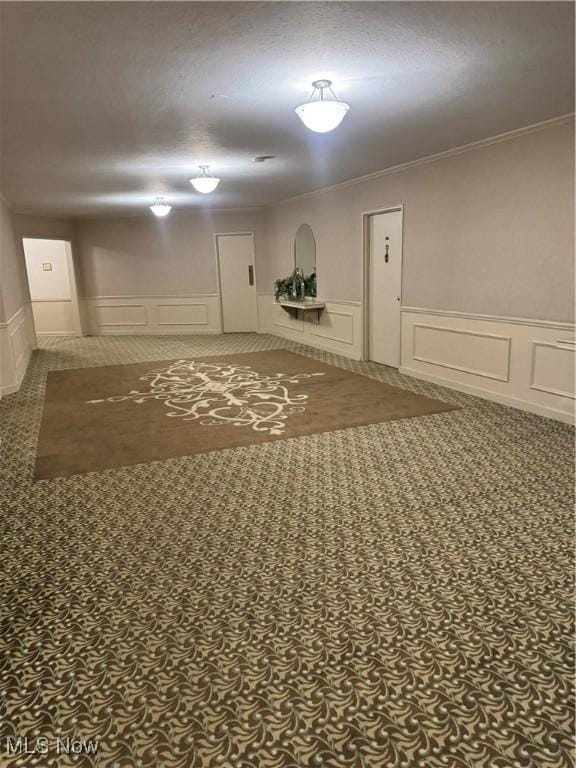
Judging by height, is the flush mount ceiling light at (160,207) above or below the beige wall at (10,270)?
above

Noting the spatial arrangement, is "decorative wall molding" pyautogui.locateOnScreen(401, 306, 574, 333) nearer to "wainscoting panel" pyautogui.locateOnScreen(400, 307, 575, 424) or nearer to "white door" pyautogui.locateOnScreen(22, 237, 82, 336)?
"wainscoting panel" pyautogui.locateOnScreen(400, 307, 575, 424)

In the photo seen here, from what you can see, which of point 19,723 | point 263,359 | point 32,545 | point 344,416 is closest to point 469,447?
point 344,416

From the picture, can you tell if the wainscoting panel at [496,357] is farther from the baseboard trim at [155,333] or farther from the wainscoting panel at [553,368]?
the baseboard trim at [155,333]

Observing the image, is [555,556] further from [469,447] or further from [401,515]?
[469,447]

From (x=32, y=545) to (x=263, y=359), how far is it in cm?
573

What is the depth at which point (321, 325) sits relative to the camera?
9172 millimetres

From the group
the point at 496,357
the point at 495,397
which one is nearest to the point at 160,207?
the point at 496,357

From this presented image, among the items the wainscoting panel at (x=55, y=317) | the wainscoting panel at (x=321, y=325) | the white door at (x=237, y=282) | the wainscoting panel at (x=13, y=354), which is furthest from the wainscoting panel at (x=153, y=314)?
the wainscoting panel at (x=13, y=354)

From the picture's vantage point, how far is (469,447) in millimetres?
4227

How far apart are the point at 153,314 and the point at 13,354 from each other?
16.9 feet

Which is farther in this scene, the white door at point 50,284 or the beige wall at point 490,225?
the white door at point 50,284

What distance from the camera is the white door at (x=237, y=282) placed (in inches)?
440

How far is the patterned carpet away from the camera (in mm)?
1709

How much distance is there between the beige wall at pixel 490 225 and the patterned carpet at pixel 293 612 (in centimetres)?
182
